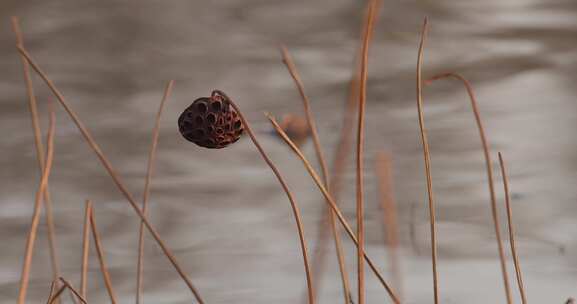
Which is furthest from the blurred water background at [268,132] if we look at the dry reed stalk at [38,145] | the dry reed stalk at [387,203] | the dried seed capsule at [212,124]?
the dried seed capsule at [212,124]

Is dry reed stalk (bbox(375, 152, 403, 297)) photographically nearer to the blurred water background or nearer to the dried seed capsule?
the dried seed capsule

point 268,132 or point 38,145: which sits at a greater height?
point 268,132

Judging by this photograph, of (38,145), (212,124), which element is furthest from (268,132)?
(212,124)

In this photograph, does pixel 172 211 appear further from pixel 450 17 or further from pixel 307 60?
pixel 450 17

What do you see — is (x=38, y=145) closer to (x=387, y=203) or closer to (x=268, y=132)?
(x=387, y=203)

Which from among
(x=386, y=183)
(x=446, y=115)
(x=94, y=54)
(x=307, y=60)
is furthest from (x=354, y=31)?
(x=386, y=183)

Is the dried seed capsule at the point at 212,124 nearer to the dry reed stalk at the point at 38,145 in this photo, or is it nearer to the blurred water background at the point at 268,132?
the dry reed stalk at the point at 38,145
